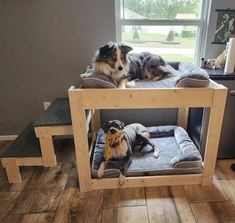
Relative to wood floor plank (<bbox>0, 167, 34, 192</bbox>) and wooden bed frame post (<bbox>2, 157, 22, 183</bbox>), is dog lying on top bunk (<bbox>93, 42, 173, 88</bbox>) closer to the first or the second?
wooden bed frame post (<bbox>2, 157, 22, 183</bbox>)

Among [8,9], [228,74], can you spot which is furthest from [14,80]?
[228,74]

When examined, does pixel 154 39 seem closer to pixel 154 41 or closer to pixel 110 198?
pixel 154 41

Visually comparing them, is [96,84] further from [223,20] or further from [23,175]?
[223,20]

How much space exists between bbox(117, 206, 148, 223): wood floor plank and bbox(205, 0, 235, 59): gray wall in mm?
1637

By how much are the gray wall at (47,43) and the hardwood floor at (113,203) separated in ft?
3.04

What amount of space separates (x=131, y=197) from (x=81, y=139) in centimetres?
61

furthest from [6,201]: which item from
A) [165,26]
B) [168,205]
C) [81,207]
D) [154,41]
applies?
[165,26]

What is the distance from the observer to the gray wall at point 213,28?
1.91m

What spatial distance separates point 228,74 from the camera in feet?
5.78

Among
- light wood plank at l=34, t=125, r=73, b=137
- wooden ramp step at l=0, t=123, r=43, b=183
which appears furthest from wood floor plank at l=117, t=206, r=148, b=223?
wooden ramp step at l=0, t=123, r=43, b=183

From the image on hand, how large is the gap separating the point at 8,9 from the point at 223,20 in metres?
2.09

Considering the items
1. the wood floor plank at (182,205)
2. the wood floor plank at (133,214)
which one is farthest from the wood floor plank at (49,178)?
the wood floor plank at (182,205)

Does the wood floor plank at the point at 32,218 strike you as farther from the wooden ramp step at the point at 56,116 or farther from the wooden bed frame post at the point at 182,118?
the wooden bed frame post at the point at 182,118

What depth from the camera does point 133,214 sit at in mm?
1425
